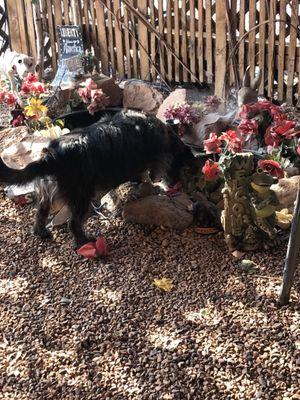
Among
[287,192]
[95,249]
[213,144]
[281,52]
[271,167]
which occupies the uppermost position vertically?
[281,52]

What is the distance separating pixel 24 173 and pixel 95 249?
0.73 m

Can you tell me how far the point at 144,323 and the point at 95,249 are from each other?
0.78 m

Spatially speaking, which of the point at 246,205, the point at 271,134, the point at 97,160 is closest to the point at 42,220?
the point at 97,160

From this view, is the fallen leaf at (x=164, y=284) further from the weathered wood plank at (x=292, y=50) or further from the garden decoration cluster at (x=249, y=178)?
the weathered wood plank at (x=292, y=50)

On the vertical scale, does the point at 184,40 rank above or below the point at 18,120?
above

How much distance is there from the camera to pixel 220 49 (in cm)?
645

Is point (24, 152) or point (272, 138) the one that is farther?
point (24, 152)

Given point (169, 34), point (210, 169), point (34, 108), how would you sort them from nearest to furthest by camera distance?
point (210, 169), point (34, 108), point (169, 34)

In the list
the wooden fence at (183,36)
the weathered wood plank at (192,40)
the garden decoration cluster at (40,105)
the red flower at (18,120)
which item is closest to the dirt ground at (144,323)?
the garden decoration cluster at (40,105)

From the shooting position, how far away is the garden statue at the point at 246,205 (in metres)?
3.56

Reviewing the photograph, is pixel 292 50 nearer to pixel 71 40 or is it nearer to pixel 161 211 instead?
pixel 71 40

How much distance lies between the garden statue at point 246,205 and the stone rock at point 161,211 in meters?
0.42

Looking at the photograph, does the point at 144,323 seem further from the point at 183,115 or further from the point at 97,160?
the point at 183,115

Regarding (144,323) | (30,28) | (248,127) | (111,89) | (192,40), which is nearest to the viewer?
(144,323)
